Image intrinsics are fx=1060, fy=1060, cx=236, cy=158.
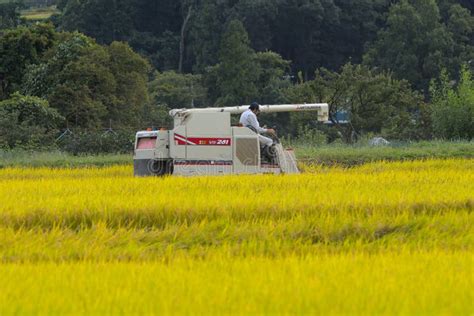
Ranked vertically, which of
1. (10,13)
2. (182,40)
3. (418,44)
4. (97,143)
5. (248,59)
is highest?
(10,13)

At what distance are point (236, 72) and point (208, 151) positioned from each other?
103ft

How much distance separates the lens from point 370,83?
34.5 metres

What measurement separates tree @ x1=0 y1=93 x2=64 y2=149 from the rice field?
47.2 feet

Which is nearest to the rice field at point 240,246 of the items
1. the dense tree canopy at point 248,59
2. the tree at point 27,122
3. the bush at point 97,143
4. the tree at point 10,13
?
the bush at point 97,143

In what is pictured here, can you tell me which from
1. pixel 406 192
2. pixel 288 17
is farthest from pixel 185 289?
pixel 288 17

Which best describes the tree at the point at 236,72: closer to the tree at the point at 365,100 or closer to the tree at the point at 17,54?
the tree at the point at 17,54

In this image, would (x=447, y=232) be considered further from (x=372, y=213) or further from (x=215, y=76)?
(x=215, y=76)

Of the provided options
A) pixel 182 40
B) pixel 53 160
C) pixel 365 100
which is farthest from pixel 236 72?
pixel 53 160

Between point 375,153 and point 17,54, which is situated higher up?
point 17,54

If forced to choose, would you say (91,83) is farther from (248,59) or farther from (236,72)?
(248,59)

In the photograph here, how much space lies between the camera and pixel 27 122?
30.9 metres

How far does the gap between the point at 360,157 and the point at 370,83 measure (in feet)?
34.5

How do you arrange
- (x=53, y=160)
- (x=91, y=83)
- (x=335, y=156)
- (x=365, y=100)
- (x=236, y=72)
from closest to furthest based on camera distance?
(x=335, y=156) < (x=53, y=160) < (x=91, y=83) < (x=365, y=100) < (x=236, y=72)

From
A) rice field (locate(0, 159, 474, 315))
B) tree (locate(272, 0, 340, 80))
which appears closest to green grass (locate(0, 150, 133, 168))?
rice field (locate(0, 159, 474, 315))
